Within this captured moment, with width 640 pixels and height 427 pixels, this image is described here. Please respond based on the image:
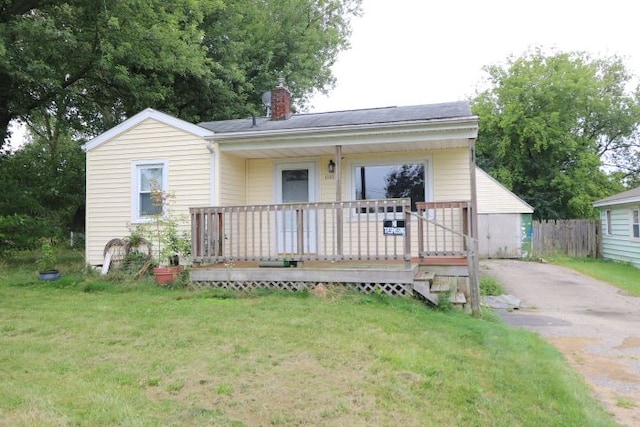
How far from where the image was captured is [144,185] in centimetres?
939

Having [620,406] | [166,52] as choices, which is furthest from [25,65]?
[620,406]

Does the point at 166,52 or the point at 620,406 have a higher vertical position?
the point at 166,52

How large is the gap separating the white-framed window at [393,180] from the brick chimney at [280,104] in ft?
7.49

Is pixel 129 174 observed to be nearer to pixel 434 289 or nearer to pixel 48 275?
pixel 48 275

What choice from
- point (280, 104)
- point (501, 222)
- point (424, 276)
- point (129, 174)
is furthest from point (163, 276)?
point (501, 222)

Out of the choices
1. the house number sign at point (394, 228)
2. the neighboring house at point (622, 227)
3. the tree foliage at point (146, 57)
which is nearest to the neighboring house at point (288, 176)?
the house number sign at point (394, 228)

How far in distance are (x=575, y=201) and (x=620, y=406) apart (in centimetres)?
2336

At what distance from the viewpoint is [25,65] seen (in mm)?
11953

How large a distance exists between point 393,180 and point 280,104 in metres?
3.36

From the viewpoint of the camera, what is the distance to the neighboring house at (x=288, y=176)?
7.65 m

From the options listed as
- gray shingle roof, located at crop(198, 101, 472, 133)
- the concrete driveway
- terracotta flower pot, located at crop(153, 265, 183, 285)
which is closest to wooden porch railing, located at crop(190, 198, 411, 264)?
terracotta flower pot, located at crop(153, 265, 183, 285)

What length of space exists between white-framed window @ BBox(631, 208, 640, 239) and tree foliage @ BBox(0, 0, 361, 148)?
1405 centimetres

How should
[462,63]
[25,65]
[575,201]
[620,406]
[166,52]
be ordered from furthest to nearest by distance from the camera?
[462,63], [575,201], [166,52], [25,65], [620,406]

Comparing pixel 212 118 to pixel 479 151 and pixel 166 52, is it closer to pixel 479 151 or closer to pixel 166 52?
pixel 166 52
